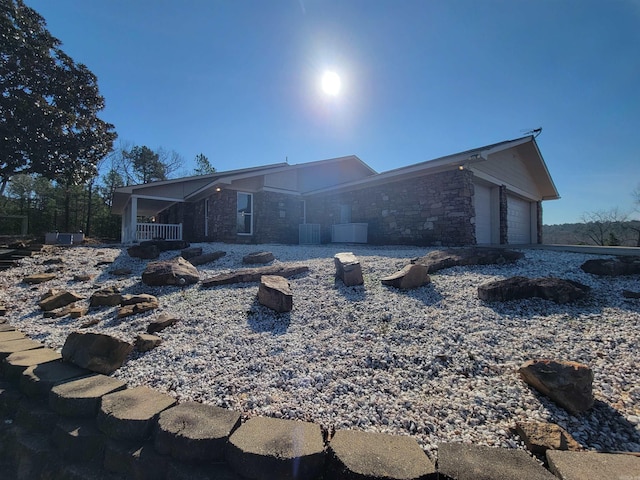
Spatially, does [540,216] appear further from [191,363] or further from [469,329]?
[191,363]

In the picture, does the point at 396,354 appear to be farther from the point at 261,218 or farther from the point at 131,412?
the point at 261,218

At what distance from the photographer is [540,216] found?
13602mm

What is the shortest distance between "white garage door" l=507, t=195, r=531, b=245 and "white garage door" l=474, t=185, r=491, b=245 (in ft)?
6.09

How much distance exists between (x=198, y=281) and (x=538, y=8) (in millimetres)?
8804

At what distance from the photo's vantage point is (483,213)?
33.0ft

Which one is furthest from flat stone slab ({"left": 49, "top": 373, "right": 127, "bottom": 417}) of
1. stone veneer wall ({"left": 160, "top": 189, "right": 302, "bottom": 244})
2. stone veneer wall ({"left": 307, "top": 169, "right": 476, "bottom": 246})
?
stone veneer wall ({"left": 160, "top": 189, "right": 302, "bottom": 244})

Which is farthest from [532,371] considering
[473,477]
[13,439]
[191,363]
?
[13,439]

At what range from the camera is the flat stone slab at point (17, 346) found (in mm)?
3035

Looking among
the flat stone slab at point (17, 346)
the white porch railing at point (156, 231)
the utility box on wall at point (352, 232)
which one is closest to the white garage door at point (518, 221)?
the utility box on wall at point (352, 232)

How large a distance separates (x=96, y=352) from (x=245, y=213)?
10.4 metres

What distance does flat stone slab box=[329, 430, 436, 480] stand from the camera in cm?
141

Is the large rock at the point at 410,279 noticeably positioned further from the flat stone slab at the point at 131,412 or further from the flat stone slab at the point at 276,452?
the flat stone slab at the point at 131,412

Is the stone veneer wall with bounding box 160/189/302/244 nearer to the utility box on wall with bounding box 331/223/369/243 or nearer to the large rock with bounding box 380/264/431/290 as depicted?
the utility box on wall with bounding box 331/223/369/243

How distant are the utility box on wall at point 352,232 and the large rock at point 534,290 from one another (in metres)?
7.39
